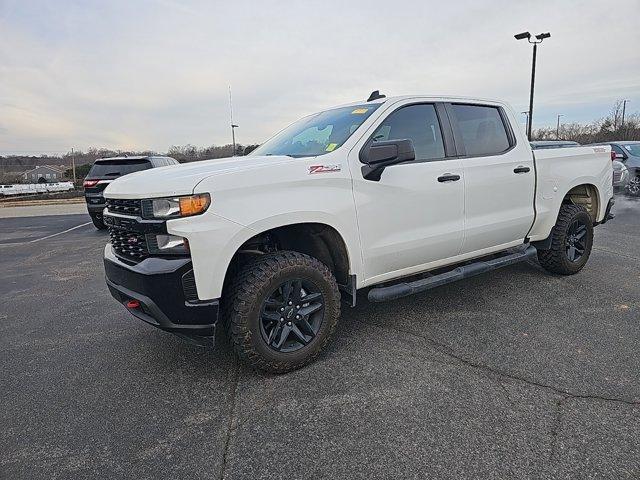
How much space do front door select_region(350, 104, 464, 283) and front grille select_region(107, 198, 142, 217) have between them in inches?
58.4

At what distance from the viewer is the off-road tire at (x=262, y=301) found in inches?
110

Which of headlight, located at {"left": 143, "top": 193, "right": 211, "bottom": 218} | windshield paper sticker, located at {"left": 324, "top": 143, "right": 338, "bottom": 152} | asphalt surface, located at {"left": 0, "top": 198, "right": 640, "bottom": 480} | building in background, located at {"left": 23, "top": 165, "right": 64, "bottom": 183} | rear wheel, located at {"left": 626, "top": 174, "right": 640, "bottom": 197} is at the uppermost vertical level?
building in background, located at {"left": 23, "top": 165, "right": 64, "bottom": 183}

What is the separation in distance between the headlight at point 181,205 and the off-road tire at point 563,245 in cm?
395

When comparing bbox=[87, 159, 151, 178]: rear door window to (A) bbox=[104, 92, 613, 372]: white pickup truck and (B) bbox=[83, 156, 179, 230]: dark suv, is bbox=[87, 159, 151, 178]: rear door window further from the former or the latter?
(A) bbox=[104, 92, 613, 372]: white pickup truck

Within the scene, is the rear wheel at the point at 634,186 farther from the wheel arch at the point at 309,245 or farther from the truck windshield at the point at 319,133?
the wheel arch at the point at 309,245

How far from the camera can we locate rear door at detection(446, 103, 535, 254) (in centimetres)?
390

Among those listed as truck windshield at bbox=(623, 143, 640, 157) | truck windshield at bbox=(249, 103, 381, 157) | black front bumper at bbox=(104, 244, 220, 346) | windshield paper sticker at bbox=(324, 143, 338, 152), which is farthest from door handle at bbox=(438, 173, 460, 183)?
truck windshield at bbox=(623, 143, 640, 157)

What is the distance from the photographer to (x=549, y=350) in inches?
129

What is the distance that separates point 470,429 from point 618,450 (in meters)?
0.70

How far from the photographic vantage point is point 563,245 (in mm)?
4824

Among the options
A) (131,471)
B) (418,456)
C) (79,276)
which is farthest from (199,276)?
(79,276)

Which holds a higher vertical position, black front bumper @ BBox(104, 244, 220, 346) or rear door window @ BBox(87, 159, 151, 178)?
rear door window @ BBox(87, 159, 151, 178)


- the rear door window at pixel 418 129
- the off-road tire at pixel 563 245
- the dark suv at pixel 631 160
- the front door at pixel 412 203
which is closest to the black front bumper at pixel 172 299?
the front door at pixel 412 203

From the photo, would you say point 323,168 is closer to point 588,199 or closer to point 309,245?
point 309,245
